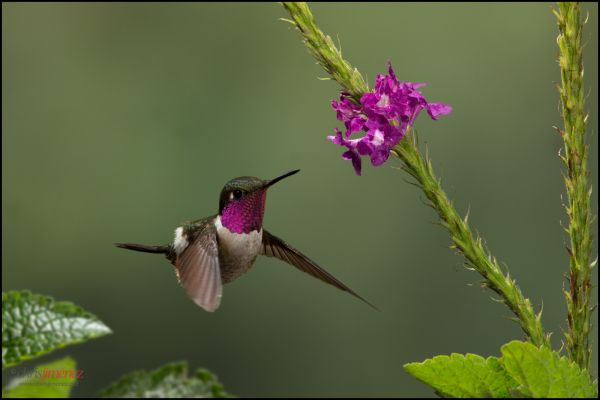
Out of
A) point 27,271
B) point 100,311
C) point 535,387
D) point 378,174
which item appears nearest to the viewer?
point 535,387

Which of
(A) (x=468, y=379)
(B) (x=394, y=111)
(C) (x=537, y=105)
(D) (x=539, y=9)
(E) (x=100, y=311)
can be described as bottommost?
(E) (x=100, y=311)

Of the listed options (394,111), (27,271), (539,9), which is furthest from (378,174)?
(394,111)

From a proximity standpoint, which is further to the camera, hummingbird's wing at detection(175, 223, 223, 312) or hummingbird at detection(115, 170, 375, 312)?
hummingbird at detection(115, 170, 375, 312)

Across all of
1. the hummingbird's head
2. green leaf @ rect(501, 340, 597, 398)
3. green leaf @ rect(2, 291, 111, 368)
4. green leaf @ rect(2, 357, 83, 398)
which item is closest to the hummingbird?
the hummingbird's head

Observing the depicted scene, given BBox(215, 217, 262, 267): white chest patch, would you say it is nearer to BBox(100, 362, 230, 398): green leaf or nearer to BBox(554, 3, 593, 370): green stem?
BBox(100, 362, 230, 398): green leaf

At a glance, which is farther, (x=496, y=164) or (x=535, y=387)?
(x=496, y=164)

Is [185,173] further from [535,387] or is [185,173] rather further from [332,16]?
[535,387]
